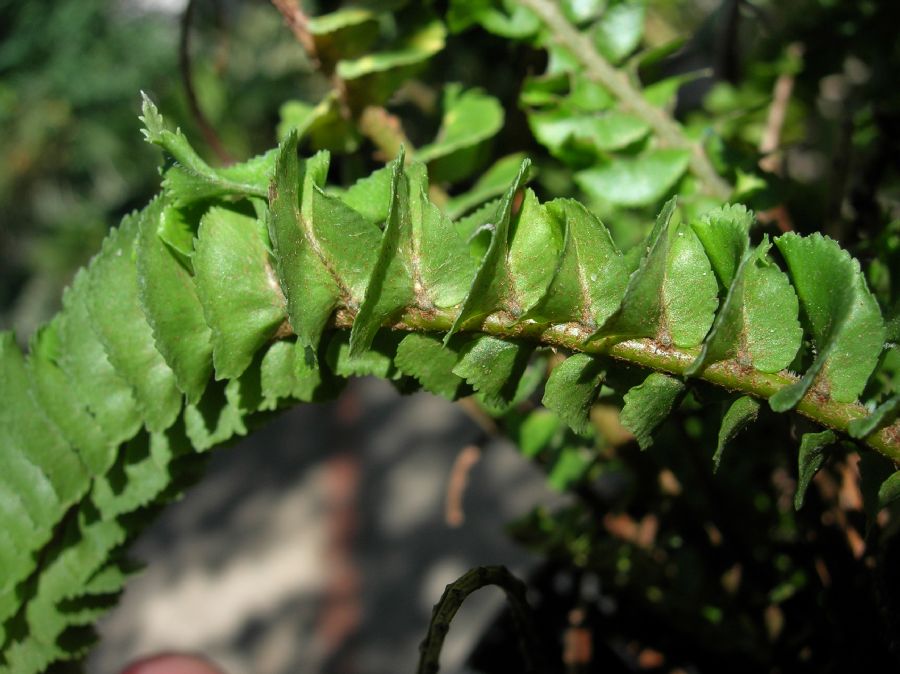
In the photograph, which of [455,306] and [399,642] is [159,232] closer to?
[455,306]

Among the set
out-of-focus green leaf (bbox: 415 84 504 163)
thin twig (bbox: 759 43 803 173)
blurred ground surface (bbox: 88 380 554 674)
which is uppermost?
out-of-focus green leaf (bbox: 415 84 504 163)

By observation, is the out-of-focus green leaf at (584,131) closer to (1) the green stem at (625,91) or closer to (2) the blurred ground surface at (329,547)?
(1) the green stem at (625,91)

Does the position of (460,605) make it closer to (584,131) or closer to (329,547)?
(584,131)

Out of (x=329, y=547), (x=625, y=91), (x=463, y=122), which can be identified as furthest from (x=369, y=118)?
(x=329, y=547)

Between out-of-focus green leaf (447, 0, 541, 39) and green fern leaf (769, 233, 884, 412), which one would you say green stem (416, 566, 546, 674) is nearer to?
green fern leaf (769, 233, 884, 412)

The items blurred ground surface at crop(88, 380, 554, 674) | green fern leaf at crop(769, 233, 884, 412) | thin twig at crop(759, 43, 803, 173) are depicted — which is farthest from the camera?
blurred ground surface at crop(88, 380, 554, 674)

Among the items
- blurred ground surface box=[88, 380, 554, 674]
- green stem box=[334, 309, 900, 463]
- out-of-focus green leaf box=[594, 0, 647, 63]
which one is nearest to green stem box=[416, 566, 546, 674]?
green stem box=[334, 309, 900, 463]

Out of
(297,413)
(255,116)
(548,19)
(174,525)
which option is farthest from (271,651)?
(548,19)
